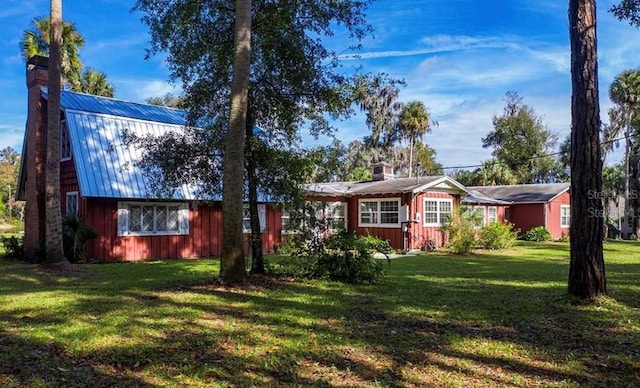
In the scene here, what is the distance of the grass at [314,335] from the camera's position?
444cm

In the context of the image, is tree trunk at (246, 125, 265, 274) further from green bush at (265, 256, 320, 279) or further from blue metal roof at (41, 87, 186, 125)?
blue metal roof at (41, 87, 186, 125)

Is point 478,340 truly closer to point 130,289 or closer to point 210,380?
point 210,380

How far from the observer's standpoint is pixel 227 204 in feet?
28.8

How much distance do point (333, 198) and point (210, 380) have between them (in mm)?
19162

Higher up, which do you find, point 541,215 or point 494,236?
point 541,215

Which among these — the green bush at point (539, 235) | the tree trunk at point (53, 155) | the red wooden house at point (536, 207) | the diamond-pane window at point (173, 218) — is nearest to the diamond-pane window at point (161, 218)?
the diamond-pane window at point (173, 218)

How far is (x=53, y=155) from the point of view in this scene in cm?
1311

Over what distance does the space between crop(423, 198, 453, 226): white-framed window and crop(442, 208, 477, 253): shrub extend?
1.41 metres

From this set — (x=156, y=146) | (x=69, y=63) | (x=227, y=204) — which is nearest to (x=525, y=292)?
(x=227, y=204)

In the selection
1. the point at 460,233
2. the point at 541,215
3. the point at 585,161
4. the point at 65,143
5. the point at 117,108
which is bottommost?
the point at 460,233

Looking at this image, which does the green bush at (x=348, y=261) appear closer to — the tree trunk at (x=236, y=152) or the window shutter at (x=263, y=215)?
the tree trunk at (x=236, y=152)

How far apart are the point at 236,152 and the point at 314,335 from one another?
4.09 m

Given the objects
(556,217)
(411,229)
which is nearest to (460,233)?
(411,229)

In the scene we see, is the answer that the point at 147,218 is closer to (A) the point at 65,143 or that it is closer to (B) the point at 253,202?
(A) the point at 65,143
